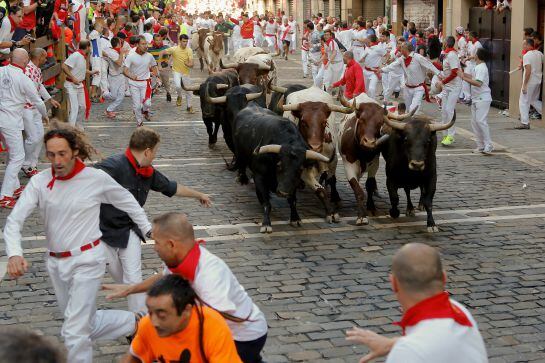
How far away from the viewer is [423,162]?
36.8 feet

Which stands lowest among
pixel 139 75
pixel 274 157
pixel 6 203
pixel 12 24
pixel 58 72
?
pixel 6 203

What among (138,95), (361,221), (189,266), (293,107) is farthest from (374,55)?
(189,266)

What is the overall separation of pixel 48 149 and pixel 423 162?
19.8 ft

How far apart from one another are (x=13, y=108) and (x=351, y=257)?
5.57m

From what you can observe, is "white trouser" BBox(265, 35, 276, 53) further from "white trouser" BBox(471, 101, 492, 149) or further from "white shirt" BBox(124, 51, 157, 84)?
"white trouser" BBox(471, 101, 492, 149)

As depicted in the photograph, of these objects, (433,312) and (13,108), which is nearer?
(433,312)

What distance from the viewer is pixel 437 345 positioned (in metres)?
3.90

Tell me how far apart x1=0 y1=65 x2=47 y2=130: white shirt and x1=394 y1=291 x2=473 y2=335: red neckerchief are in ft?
31.3

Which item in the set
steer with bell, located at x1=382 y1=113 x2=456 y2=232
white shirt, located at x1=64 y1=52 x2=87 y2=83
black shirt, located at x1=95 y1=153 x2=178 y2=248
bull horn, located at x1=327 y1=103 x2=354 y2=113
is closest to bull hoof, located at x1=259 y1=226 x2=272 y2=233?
steer with bell, located at x1=382 y1=113 x2=456 y2=232

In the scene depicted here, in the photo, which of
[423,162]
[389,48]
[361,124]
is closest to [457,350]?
[423,162]

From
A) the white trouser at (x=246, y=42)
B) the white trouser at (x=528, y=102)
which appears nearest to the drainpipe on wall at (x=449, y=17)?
the white trouser at (x=528, y=102)

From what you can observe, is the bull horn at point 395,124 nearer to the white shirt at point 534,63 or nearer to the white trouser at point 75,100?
the white trouser at point 75,100

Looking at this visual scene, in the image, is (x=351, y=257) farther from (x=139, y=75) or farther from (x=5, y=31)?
(x=139, y=75)

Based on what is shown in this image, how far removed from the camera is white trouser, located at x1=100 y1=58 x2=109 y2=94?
24.6m
